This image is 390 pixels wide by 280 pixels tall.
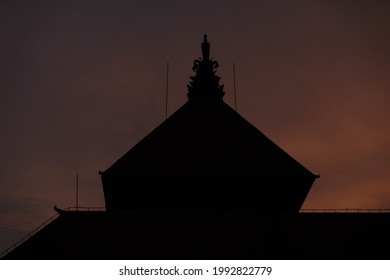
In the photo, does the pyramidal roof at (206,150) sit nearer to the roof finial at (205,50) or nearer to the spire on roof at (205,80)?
the spire on roof at (205,80)

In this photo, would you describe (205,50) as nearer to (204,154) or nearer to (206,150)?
(206,150)

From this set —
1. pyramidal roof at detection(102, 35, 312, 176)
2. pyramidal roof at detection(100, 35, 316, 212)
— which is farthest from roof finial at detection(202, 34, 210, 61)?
pyramidal roof at detection(100, 35, 316, 212)

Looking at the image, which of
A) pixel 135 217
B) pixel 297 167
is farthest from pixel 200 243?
pixel 297 167

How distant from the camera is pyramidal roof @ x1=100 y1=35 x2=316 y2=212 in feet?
78.7

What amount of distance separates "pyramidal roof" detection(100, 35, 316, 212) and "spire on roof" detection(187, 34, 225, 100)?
208cm

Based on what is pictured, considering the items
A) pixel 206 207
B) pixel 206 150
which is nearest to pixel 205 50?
pixel 206 150

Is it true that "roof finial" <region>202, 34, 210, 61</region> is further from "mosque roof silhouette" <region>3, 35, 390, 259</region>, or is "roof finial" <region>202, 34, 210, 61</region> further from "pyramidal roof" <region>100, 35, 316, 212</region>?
"pyramidal roof" <region>100, 35, 316, 212</region>

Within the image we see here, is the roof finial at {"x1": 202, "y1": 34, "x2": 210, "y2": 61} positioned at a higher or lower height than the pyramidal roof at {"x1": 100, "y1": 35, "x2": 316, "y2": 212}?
higher

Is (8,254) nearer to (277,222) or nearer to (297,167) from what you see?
(277,222)

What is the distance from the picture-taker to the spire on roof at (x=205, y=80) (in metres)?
29.4

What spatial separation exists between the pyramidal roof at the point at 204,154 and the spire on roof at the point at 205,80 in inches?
82.0

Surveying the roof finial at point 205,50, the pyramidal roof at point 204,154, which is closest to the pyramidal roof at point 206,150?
the pyramidal roof at point 204,154

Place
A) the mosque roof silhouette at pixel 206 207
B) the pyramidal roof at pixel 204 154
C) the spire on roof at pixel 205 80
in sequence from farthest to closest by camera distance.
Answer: the spire on roof at pixel 205 80, the pyramidal roof at pixel 204 154, the mosque roof silhouette at pixel 206 207

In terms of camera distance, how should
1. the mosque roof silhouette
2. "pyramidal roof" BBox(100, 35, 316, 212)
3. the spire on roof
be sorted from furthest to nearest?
the spire on roof, "pyramidal roof" BBox(100, 35, 316, 212), the mosque roof silhouette
